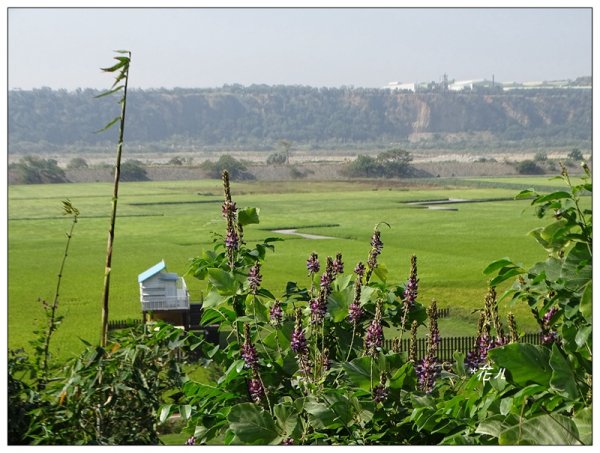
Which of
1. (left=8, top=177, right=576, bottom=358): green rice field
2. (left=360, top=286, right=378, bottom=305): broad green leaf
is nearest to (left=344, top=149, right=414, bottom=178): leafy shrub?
(left=8, top=177, right=576, bottom=358): green rice field

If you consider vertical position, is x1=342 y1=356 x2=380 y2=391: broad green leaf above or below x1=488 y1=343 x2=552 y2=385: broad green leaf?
below

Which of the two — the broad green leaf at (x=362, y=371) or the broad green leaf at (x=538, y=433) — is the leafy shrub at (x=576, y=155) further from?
the broad green leaf at (x=538, y=433)

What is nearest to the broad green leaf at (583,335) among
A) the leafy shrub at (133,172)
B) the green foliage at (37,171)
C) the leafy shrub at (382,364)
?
the leafy shrub at (382,364)

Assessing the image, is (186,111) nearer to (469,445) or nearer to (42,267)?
(42,267)

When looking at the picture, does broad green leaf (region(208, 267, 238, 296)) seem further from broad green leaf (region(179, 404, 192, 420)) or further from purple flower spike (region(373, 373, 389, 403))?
purple flower spike (region(373, 373, 389, 403))

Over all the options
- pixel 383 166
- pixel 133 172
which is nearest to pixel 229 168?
pixel 133 172

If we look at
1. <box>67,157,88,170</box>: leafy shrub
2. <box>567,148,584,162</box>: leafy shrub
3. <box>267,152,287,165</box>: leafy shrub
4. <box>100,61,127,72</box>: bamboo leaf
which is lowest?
<box>100,61,127,72</box>: bamboo leaf

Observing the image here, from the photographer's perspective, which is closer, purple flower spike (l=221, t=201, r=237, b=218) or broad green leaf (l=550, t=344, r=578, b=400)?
broad green leaf (l=550, t=344, r=578, b=400)
